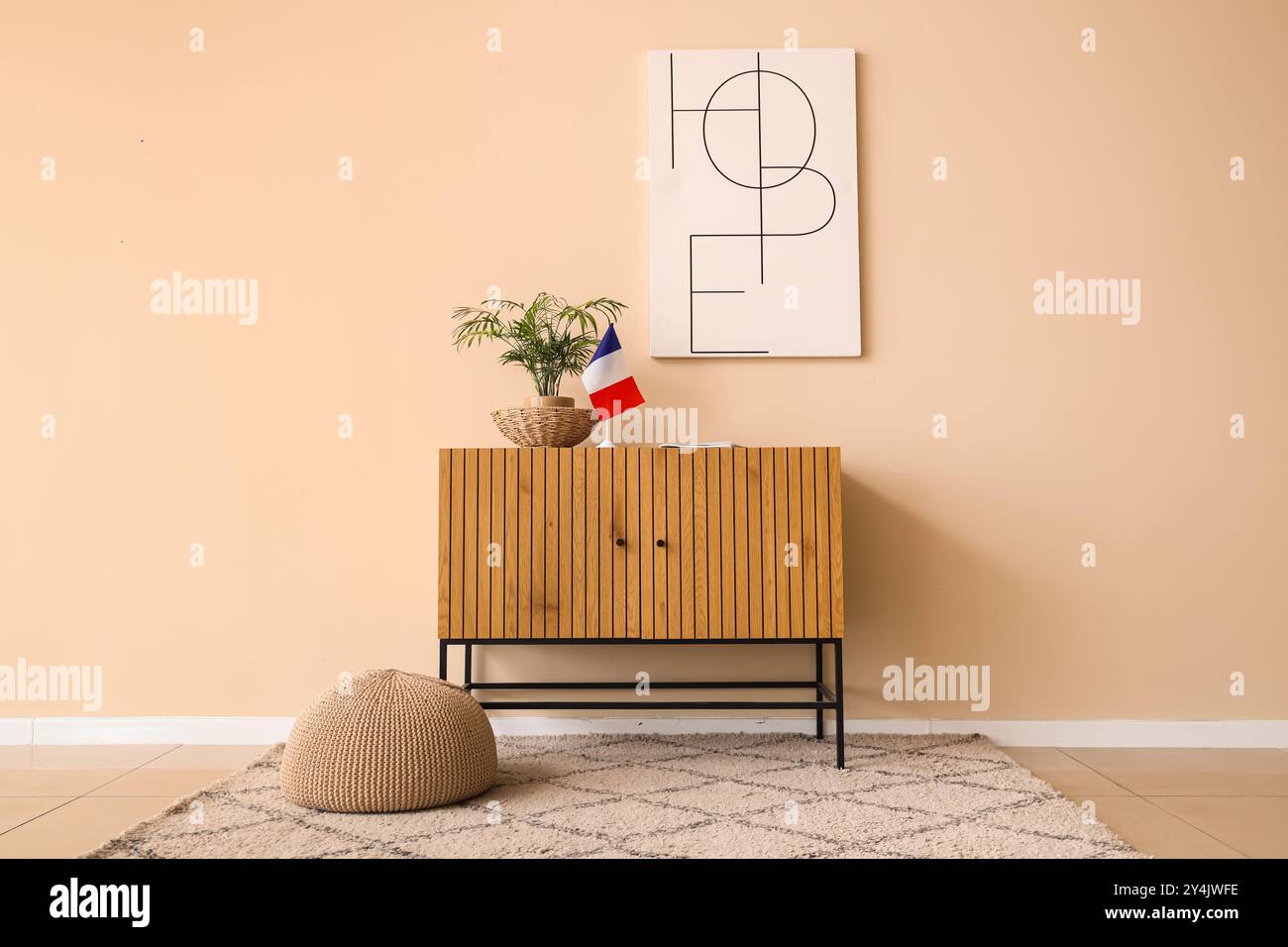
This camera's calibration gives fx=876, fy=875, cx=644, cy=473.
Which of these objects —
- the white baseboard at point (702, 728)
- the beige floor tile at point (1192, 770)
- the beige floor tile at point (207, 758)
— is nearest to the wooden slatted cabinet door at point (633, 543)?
the white baseboard at point (702, 728)

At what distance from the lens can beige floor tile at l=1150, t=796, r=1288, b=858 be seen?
1.86 meters

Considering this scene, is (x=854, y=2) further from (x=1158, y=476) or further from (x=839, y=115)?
(x=1158, y=476)

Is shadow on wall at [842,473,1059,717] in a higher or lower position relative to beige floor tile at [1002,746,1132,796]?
higher

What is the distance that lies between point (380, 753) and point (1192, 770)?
225cm

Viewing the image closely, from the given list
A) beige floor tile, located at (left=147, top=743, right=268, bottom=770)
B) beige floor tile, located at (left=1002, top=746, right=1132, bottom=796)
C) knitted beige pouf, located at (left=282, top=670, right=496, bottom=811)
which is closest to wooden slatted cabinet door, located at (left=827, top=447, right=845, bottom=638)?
beige floor tile, located at (left=1002, top=746, right=1132, bottom=796)

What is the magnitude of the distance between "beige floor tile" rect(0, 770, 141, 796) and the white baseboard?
287mm

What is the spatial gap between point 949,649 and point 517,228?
2010 mm

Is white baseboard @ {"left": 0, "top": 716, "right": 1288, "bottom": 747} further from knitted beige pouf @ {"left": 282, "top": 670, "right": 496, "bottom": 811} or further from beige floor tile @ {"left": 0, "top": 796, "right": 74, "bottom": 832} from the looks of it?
knitted beige pouf @ {"left": 282, "top": 670, "right": 496, "bottom": 811}

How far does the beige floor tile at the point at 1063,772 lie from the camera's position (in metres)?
2.30

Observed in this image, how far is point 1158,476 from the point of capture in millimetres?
2883

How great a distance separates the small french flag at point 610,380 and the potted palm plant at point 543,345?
66 mm

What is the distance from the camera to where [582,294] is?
9.71 feet

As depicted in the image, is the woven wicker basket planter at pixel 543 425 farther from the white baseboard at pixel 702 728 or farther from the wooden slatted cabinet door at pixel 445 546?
the white baseboard at pixel 702 728

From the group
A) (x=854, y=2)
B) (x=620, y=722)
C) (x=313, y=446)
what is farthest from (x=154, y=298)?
(x=854, y=2)
